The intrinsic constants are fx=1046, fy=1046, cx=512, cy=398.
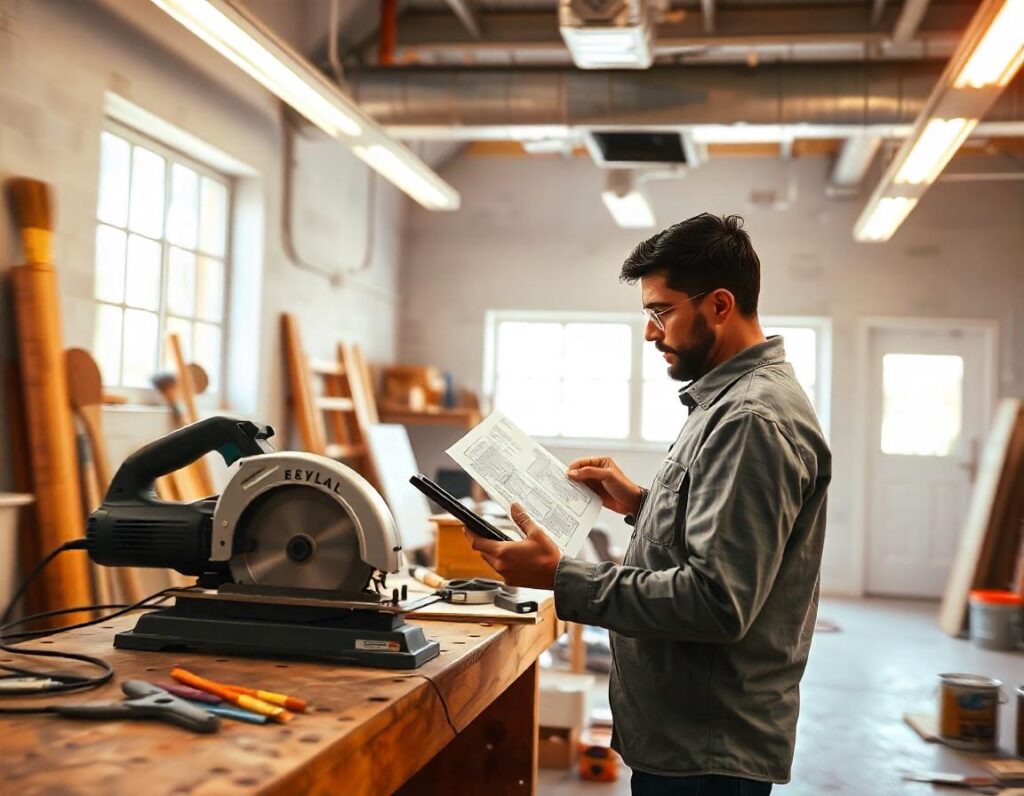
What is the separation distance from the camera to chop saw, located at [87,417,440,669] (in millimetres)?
1724

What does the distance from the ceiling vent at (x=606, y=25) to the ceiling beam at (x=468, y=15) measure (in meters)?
1.80

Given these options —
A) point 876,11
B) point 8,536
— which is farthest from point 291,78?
point 876,11

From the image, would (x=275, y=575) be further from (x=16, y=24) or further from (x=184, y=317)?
(x=184, y=317)

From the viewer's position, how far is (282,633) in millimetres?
1736

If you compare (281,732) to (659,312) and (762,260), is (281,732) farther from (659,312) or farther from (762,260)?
(762,260)

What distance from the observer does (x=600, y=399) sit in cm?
909

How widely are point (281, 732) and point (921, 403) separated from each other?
831 cm

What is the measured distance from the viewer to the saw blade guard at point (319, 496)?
174 centimetres

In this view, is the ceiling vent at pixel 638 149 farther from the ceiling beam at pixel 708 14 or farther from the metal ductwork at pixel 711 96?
the ceiling beam at pixel 708 14

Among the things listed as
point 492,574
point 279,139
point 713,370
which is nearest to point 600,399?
point 279,139

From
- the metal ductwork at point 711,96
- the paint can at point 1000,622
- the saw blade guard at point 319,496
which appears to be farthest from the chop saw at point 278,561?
the paint can at point 1000,622

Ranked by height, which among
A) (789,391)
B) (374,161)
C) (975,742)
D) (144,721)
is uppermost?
(374,161)

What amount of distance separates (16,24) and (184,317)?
1.93m

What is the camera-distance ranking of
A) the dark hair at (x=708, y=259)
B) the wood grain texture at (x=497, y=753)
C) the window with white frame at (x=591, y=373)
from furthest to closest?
1. the window with white frame at (x=591, y=373)
2. the wood grain texture at (x=497, y=753)
3. the dark hair at (x=708, y=259)
